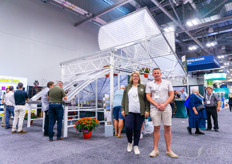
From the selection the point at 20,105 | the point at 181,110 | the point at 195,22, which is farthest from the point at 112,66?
the point at 195,22

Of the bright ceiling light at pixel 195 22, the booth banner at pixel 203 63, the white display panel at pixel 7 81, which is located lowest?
the white display panel at pixel 7 81

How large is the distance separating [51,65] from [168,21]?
777 cm

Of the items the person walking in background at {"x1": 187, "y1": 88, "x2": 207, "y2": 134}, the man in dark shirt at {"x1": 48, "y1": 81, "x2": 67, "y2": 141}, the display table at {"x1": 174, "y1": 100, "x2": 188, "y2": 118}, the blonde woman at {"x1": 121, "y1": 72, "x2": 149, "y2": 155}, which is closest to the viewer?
Result: the blonde woman at {"x1": 121, "y1": 72, "x2": 149, "y2": 155}

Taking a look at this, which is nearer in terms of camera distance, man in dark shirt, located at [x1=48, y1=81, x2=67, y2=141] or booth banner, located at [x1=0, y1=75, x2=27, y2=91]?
man in dark shirt, located at [x1=48, y1=81, x2=67, y2=141]

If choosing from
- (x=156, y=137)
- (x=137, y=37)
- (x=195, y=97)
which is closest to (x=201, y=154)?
(x=156, y=137)

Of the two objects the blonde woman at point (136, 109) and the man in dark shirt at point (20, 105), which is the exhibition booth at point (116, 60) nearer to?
the man in dark shirt at point (20, 105)

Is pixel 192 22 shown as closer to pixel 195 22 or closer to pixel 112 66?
pixel 195 22

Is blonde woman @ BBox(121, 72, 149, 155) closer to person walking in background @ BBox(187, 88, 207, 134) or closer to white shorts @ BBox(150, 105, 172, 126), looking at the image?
white shorts @ BBox(150, 105, 172, 126)

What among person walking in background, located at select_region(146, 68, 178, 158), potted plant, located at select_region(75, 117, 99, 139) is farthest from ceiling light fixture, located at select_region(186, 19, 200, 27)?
potted plant, located at select_region(75, 117, 99, 139)

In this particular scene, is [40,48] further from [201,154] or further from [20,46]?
[201,154]

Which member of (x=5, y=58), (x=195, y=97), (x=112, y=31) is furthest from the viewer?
(x=5, y=58)

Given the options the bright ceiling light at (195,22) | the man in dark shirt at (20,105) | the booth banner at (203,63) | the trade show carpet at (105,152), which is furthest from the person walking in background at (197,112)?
the booth banner at (203,63)

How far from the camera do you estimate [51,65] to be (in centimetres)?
958

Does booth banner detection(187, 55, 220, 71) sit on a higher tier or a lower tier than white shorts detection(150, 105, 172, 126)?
higher
